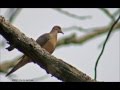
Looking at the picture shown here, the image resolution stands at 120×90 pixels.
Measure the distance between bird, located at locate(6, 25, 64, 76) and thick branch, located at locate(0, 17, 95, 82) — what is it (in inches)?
13.0

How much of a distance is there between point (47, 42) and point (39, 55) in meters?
0.86

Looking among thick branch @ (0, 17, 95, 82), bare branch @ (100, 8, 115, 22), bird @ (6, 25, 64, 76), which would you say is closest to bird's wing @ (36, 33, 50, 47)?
bird @ (6, 25, 64, 76)

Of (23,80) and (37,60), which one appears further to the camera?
(23,80)

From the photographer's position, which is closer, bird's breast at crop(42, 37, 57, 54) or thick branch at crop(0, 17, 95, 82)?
thick branch at crop(0, 17, 95, 82)

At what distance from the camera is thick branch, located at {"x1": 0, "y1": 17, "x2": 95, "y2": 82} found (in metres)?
2.37

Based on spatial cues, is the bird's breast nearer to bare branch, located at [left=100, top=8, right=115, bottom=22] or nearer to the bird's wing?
the bird's wing

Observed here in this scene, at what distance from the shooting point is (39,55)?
2.45 m

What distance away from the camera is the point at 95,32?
13.4ft

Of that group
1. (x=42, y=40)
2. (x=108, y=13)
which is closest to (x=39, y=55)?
(x=42, y=40)

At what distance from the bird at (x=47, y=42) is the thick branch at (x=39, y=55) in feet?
1.08

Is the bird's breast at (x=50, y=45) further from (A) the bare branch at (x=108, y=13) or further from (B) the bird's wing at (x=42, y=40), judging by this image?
(A) the bare branch at (x=108, y=13)
